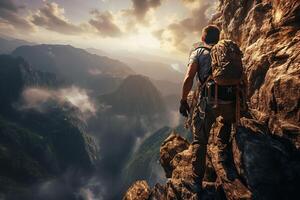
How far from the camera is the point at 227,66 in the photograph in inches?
363

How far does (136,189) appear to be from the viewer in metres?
17.9

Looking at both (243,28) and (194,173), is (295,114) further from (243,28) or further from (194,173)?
(243,28)

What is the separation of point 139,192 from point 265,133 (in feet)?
33.8

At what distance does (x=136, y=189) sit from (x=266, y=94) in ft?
35.8

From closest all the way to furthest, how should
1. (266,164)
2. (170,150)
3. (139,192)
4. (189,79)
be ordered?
1. (266,164)
2. (189,79)
3. (139,192)
4. (170,150)

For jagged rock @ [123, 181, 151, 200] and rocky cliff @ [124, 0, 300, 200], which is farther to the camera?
jagged rock @ [123, 181, 151, 200]

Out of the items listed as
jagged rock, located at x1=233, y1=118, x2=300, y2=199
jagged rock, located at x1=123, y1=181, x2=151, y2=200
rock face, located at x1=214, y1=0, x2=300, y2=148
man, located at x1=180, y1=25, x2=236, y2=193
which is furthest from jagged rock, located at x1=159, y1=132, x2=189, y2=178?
Result: jagged rock, located at x1=233, y1=118, x2=300, y2=199

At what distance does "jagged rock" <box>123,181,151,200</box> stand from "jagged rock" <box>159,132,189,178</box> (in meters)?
1.77

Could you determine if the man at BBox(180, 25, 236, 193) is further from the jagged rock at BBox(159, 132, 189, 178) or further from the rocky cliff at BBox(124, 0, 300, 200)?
the jagged rock at BBox(159, 132, 189, 178)

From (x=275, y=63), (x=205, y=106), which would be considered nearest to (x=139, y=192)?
(x=205, y=106)

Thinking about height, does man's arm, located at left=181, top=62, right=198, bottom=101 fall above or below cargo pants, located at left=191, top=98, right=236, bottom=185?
above

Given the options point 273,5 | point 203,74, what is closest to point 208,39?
point 203,74

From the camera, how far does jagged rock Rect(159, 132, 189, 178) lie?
58.2 feet

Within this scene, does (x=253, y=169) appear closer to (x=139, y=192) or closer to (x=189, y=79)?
(x=189, y=79)
